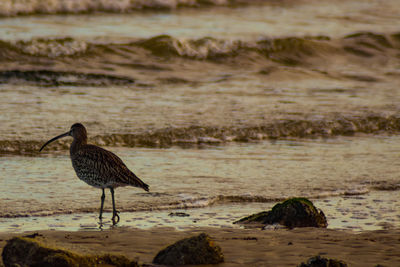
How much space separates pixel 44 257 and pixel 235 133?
7342 millimetres

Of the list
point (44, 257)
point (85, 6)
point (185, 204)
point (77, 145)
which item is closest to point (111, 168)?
point (77, 145)

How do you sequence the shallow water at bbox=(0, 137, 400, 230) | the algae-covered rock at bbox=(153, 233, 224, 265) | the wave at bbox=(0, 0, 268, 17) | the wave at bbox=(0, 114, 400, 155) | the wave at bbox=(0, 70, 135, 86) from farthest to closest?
the wave at bbox=(0, 0, 268, 17) < the wave at bbox=(0, 70, 135, 86) < the wave at bbox=(0, 114, 400, 155) < the shallow water at bbox=(0, 137, 400, 230) < the algae-covered rock at bbox=(153, 233, 224, 265)

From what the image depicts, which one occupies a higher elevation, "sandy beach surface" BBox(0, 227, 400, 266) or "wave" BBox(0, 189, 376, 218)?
"sandy beach surface" BBox(0, 227, 400, 266)

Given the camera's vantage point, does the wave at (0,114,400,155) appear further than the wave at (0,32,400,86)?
No

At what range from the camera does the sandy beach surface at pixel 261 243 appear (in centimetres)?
631

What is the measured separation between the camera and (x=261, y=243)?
6.83 metres

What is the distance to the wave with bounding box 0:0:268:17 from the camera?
2575cm

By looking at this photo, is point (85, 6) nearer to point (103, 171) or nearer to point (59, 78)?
point (59, 78)

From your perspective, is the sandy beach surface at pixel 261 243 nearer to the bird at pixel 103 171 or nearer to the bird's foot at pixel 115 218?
the bird's foot at pixel 115 218

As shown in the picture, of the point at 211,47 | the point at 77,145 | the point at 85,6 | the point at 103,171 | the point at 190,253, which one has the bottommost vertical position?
the point at 190,253

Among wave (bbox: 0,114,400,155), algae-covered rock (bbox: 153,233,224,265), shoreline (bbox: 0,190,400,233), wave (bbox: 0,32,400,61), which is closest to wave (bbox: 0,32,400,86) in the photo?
wave (bbox: 0,32,400,61)

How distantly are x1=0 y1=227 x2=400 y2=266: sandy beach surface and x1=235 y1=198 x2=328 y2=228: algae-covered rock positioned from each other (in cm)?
17

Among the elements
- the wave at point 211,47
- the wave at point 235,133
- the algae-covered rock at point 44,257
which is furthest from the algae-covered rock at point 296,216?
the wave at point 211,47

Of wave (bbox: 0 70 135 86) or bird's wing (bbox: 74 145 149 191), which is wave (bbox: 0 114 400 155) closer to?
bird's wing (bbox: 74 145 149 191)
